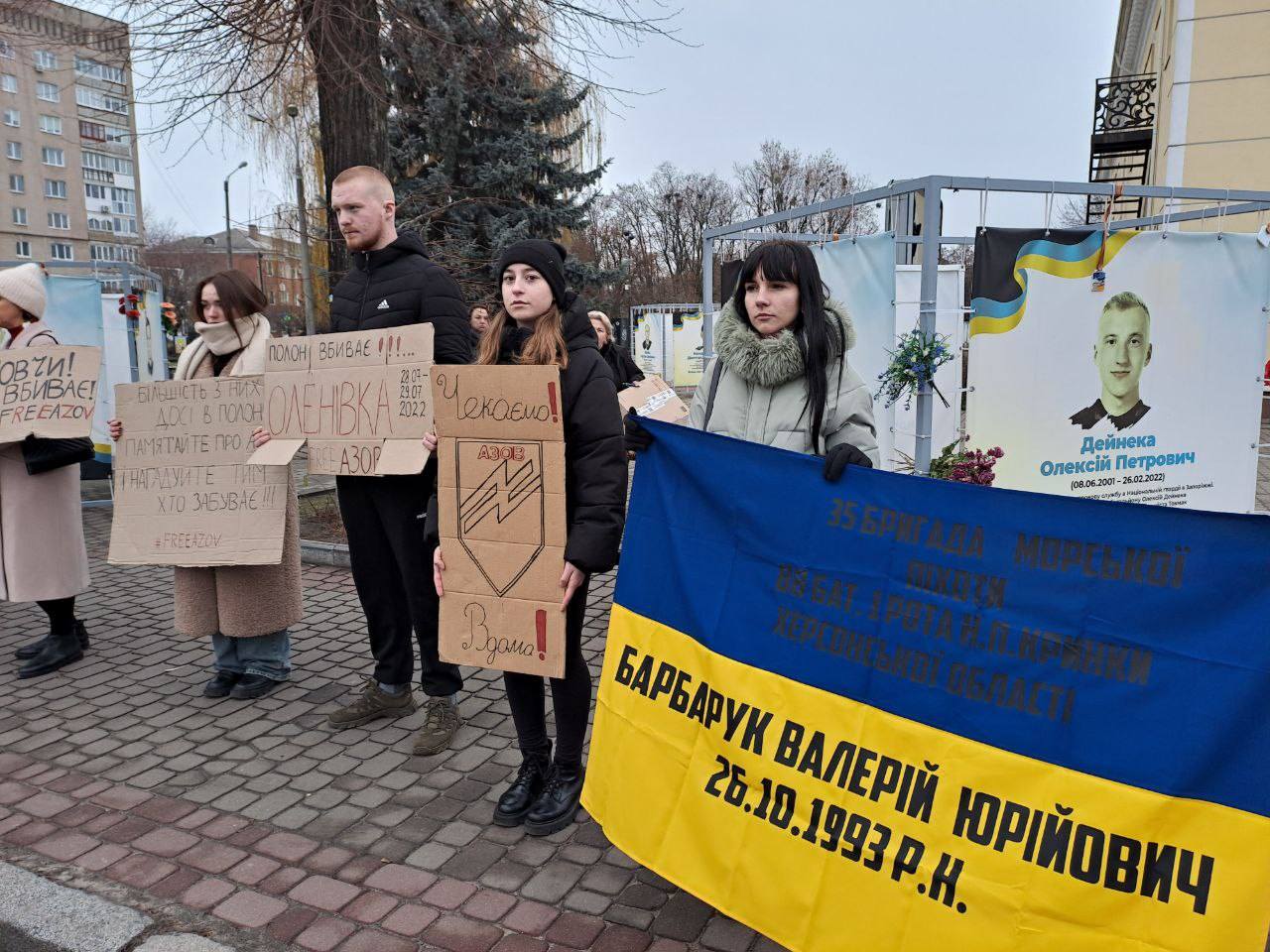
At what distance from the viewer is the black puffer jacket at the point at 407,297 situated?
3914 millimetres

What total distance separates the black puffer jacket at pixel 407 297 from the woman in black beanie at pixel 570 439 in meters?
0.82

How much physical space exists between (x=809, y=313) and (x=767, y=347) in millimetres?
171

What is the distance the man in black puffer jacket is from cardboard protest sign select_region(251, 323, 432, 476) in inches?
4.8

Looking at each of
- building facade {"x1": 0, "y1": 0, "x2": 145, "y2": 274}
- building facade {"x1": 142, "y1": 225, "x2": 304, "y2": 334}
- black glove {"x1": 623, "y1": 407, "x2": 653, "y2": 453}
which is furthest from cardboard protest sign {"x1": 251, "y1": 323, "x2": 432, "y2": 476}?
building facade {"x1": 0, "y1": 0, "x2": 145, "y2": 274}

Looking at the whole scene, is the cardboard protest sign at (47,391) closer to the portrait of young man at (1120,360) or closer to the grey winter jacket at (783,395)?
the grey winter jacket at (783,395)

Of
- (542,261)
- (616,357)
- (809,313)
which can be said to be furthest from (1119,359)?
(542,261)

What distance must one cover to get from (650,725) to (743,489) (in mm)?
789

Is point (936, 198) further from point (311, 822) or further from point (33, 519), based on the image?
point (33, 519)

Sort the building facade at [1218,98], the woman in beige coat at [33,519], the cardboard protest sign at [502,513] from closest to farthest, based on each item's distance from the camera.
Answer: the cardboard protest sign at [502,513] < the woman in beige coat at [33,519] < the building facade at [1218,98]

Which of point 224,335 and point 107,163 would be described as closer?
point 224,335

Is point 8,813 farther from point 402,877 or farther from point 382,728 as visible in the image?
point 402,877

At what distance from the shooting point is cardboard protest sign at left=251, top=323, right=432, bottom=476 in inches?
149

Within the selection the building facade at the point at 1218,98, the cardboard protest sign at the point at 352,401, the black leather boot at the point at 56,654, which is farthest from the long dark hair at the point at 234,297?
the building facade at the point at 1218,98

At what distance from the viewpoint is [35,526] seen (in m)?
4.99
